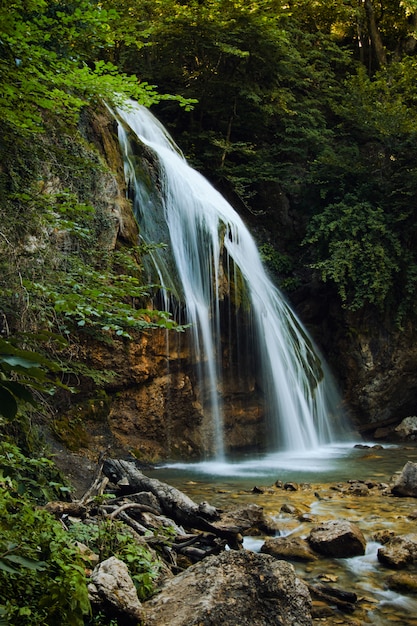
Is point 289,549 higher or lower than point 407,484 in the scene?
lower

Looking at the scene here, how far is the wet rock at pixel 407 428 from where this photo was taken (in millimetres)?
12422

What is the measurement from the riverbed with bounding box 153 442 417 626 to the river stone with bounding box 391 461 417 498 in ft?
0.40

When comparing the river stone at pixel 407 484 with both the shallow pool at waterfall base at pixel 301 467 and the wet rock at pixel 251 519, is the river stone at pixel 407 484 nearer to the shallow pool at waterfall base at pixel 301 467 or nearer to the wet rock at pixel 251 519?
the shallow pool at waterfall base at pixel 301 467

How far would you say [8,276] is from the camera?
4.30 m

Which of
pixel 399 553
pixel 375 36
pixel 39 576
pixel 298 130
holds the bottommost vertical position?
pixel 399 553

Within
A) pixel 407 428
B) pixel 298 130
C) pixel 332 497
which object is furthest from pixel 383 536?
pixel 298 130

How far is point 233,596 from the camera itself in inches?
102

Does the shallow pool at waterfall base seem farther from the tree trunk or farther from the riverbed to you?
the tree trunk

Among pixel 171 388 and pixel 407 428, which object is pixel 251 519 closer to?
pixel 171 388

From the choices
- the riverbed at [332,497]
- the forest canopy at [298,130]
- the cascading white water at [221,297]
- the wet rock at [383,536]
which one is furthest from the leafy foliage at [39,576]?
the forest canopy at [298,130]

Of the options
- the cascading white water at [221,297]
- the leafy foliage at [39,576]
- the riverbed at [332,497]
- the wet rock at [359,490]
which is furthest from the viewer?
the cascading white water at [221,297]

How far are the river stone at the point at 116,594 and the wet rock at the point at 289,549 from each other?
218 cm

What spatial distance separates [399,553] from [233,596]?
7.36 feet

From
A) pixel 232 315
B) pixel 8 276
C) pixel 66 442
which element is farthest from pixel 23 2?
pixel 232 315
